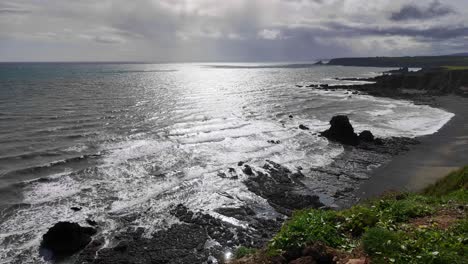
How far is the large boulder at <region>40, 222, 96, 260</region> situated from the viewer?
64.6ft

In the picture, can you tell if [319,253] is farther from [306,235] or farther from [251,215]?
[251,215]

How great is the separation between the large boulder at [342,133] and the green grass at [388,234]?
3001 cm

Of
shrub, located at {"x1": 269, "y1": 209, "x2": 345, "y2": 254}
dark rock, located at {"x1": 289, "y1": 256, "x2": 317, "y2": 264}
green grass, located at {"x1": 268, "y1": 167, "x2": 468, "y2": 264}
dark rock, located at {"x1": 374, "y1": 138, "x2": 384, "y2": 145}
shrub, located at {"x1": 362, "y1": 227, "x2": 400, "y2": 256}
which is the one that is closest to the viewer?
green grass, located at {"x1": 268, "y1": 167, "x2": 468, "y2": 264}

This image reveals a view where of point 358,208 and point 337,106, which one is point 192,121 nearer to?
point 337,106

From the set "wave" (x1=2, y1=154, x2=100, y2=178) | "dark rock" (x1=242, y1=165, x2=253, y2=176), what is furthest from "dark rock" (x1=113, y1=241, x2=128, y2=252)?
Answer: "wave" (x1=2, y1=154, x2=100, y2=178)

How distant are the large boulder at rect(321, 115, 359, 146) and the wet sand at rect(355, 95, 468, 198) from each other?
652 centimetres

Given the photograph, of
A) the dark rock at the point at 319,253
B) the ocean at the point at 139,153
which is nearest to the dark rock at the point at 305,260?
the dark rock at the point at 319,253

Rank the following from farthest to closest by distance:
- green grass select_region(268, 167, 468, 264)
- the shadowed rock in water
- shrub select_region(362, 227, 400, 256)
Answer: the shadowed rock in water
shrub select_region(362, 227, 400, 256)
green grass select_region(268, 167, 468, 264)

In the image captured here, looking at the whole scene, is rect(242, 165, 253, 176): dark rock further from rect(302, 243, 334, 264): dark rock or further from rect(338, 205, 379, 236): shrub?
rect(302, 243, 334, 264): dark rock

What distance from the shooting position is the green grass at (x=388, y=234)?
32.0 ft

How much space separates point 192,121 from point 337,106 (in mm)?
36419

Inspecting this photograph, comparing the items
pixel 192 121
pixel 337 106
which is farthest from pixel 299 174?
pixel 337 106

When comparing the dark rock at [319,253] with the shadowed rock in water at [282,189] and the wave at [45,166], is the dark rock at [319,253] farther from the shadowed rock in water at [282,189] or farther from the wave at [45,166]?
the wave at [45,166]

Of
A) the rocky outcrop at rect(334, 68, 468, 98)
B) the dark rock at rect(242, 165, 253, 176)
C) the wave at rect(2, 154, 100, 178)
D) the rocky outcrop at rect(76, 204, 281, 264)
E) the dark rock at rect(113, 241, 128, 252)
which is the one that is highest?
the rocky outcrop at rect(334, 68, 468, 98)
